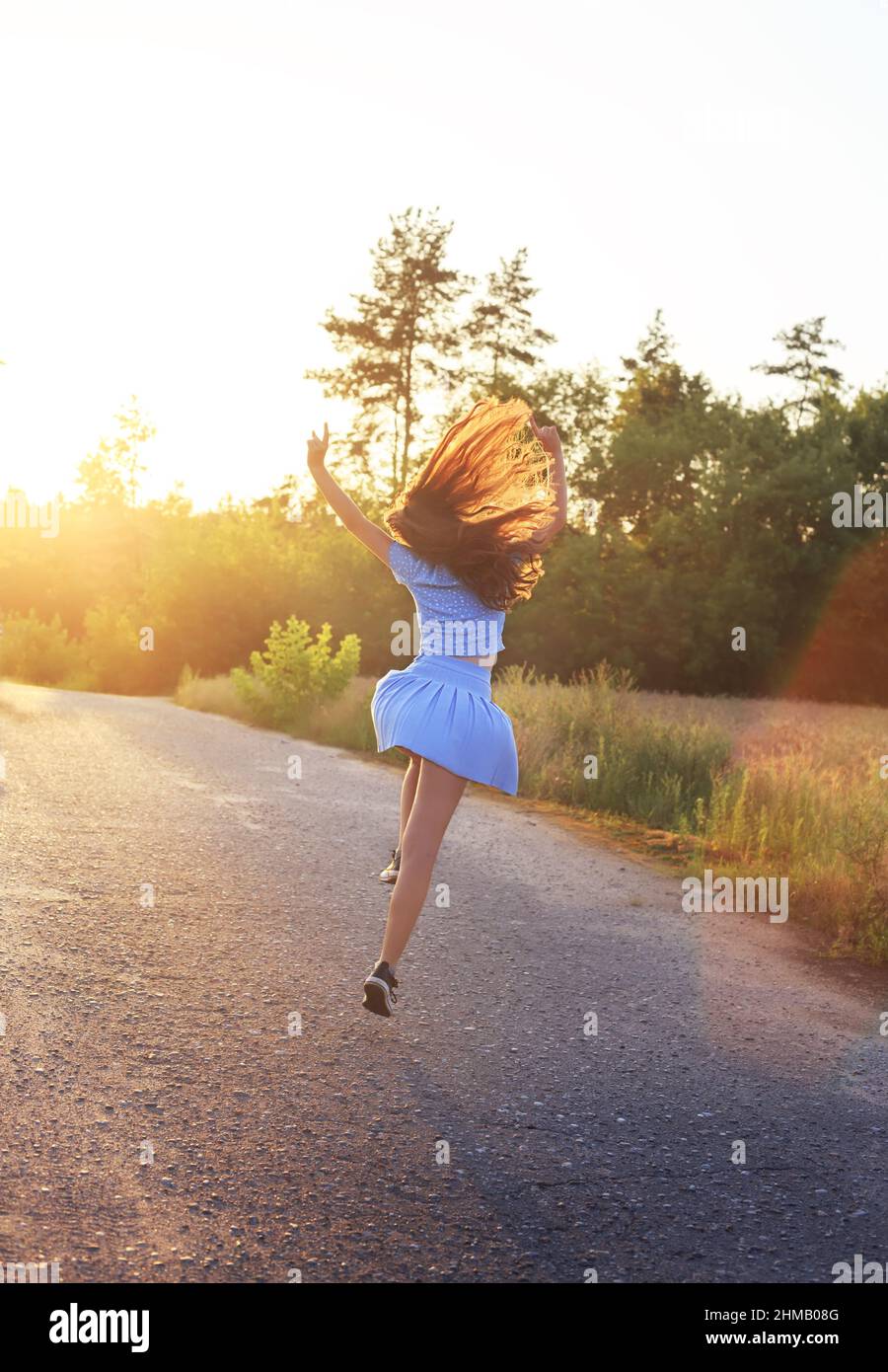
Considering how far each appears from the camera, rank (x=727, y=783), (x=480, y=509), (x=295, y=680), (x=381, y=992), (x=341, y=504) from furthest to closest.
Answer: (x=295, y=680), (x=727, y=783), (x=341, y=504), (x=480, y=509), (x=381, y=992)

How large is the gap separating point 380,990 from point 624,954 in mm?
2071

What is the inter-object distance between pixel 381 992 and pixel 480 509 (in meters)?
1.89

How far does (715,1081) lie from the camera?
445 centimetres

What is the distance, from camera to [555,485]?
494 centimetres

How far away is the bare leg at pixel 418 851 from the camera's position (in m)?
4.69

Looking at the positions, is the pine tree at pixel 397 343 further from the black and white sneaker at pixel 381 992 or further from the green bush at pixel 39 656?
the black and white sneaker at pixel 381 992

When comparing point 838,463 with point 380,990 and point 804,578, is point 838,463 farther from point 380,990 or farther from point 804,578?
point 380,990

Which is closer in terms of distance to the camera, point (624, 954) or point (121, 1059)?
point (121, 1059)

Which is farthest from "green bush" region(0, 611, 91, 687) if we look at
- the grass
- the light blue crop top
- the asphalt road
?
the light blue crop top

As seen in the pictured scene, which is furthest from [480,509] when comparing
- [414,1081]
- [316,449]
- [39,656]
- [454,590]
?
[39,656]

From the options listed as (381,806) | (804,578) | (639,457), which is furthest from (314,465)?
(639,457)

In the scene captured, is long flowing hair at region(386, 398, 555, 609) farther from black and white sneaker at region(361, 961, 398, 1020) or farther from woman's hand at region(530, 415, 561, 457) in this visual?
black and white sneaker at region(361, 961, 398, 1020)

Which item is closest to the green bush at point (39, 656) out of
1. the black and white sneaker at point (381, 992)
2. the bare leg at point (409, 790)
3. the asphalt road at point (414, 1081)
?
the asphalt road at point (414, 1081)

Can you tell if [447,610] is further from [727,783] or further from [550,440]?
[727,783]
